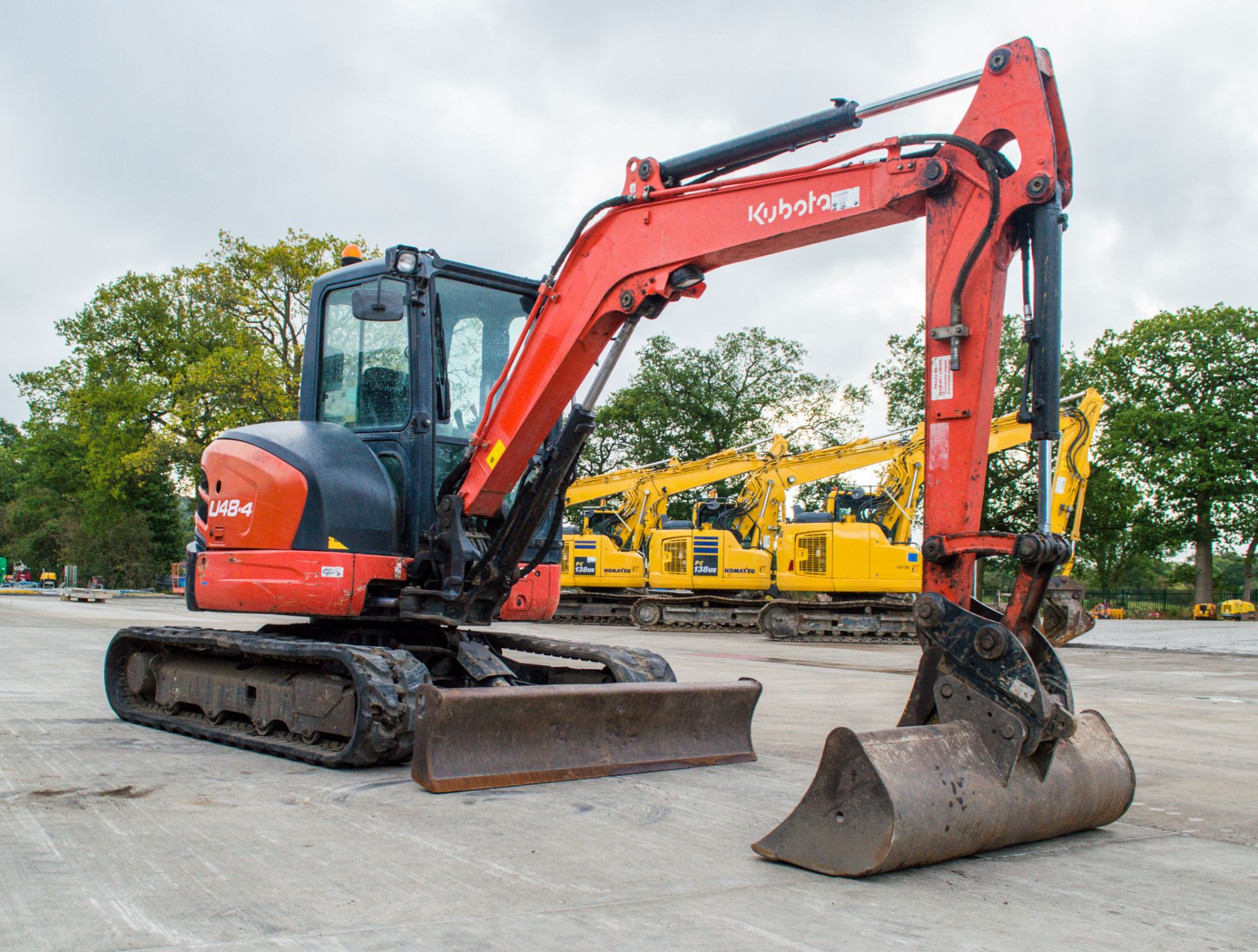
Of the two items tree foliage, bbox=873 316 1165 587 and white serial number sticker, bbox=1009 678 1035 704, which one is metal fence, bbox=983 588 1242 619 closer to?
tree foliage, bbox=873 316 1165 587

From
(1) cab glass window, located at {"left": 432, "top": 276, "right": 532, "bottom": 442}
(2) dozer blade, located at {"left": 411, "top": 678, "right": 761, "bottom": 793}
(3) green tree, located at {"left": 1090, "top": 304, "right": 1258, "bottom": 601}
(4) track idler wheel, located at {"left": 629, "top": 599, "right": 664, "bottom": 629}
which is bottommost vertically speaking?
(4) track idler wheel, located at {"left": 629, "top": 599, "right": 664, "bottom": 629}

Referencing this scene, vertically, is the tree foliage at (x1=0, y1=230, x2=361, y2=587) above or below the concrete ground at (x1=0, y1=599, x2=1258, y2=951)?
above

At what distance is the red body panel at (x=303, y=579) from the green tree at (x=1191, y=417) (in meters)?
45.7

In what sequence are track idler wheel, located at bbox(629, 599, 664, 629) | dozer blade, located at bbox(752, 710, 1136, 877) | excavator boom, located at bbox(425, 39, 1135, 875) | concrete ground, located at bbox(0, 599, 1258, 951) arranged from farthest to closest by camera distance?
track idler wheel, located at bbox(629, 599, 664, 629)
excavator boom, located at bbox(425, 39, 1135, 875)
dozer blade, located at bbox(752, 710, 1136, 877)
concrete ground, located at bbox(0, 599, 1258, 951)

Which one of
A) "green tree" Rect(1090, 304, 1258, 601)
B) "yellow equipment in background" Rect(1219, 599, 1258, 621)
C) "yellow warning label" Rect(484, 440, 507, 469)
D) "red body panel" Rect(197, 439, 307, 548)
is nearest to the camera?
"yellow warning label" Rect(484, 440, 507, 469)

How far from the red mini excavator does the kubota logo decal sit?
0.01 metres

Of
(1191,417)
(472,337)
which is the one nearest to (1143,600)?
(1191,417)

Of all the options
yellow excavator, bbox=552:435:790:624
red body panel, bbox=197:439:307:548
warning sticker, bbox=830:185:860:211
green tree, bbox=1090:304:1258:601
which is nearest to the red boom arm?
warning sticker, bbox=830:185:860:211

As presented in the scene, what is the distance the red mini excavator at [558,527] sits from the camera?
4.42 metres

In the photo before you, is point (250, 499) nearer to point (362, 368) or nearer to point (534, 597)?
point (362, 368)

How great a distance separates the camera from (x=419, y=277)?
690 cm

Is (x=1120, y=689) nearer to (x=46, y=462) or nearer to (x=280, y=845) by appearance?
(x=280, y=845)

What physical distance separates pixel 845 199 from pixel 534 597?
3435 millimetres

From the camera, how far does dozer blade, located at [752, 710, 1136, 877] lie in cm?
405
